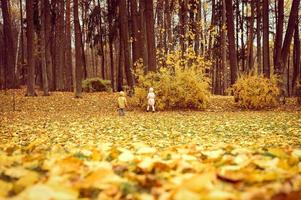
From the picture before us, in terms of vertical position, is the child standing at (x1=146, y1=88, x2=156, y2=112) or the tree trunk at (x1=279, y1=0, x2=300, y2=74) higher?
the tree trunk at (x1=279, y1=0, x2=300, y2=74)

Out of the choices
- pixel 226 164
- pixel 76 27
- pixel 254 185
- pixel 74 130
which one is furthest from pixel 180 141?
pixel 76 27

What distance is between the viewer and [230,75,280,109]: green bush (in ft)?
64.8

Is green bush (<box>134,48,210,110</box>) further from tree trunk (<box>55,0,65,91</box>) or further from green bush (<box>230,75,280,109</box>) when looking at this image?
tree trunk (<box>55,0,65,91</box>)

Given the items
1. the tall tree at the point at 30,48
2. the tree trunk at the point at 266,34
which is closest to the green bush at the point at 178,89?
the tree trunk at the point at 266,34

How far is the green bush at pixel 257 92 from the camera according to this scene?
19.8 meters

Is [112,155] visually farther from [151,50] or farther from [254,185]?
[151,50]

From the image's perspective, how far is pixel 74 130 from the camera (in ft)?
38.6

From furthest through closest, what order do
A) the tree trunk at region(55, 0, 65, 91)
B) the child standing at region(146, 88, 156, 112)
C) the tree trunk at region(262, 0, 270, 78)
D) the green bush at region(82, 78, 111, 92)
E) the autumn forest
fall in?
the tree trunk at region(55, 0, 65, 91), the green bush at region(82, 78, 111, 92), the tree trunk at region(262, 0, 270, 78), the child standing at region(146, 88, 156, 112), the autumn forest

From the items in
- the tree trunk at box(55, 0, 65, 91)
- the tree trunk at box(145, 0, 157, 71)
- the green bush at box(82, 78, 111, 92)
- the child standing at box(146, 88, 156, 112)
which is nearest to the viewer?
the child standing at box(146, 88, 156, 112)

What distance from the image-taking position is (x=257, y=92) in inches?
781

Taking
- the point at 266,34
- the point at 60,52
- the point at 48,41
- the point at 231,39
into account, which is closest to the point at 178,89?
the point at 231,39

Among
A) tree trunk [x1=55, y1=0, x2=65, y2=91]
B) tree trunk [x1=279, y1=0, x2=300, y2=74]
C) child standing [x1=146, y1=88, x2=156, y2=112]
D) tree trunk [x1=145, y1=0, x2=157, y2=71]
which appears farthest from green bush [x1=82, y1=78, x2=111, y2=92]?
tree trunk [x1=279, y1=0, x2=300, y2=74]

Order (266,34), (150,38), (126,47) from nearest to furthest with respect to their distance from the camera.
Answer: (150,38), (266,34), (126,47)

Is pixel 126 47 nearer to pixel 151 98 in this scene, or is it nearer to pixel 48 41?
pixel 151 98
